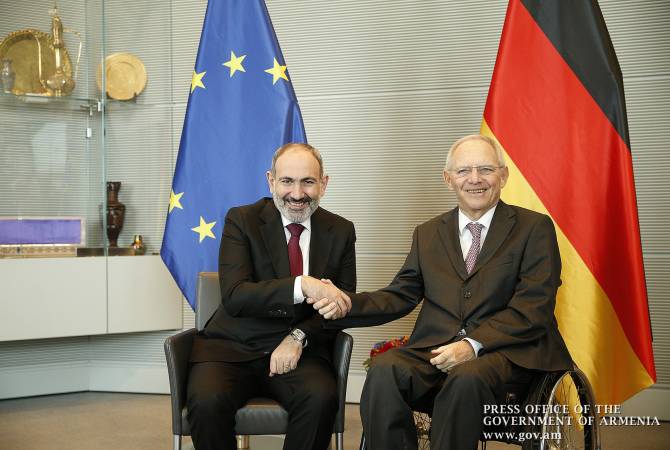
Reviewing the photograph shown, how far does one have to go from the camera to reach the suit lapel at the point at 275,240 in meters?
2.98

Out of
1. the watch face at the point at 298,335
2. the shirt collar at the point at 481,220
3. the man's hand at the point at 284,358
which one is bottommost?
the man's hand at the point at 284,358

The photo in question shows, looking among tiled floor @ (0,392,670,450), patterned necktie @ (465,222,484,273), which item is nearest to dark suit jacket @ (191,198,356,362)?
patterned necktie @ (465,222,484,273)

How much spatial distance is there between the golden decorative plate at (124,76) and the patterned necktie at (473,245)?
9.51 ft

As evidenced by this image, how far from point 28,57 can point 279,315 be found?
272 cm

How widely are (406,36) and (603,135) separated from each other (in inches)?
67.2

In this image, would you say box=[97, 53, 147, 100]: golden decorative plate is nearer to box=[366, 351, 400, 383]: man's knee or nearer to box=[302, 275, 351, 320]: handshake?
box=[302, 275, 351, 320]: handshake

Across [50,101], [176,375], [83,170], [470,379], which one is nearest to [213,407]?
[176,375]

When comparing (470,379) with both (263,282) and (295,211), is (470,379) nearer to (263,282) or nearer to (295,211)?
(263,282)

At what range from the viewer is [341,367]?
112 inches

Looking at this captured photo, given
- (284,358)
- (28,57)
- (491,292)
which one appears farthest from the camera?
(28,57)

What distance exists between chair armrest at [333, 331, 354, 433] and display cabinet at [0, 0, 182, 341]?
7.22 ft

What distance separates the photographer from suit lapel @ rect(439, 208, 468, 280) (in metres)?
2.64

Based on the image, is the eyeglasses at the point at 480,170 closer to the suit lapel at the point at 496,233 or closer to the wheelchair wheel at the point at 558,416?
the suit lapel at the point at 496,233

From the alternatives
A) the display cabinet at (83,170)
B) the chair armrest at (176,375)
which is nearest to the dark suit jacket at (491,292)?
the chair armrest at (176,375)
